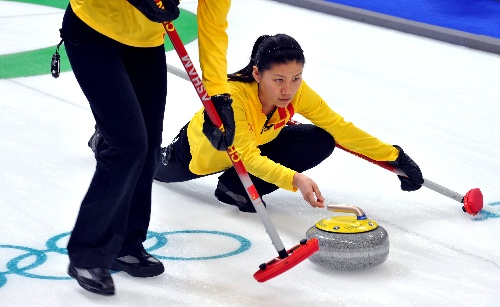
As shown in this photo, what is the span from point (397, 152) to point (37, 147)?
57.0 inches

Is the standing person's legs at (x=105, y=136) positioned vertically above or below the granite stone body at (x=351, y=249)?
above

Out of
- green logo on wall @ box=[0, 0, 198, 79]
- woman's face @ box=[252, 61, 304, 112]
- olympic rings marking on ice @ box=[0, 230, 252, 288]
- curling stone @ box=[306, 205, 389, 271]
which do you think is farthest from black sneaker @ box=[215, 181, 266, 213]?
green logo on wall @ box=[0, 0, 198, 79]

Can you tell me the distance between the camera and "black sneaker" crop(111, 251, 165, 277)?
2895 millimetres

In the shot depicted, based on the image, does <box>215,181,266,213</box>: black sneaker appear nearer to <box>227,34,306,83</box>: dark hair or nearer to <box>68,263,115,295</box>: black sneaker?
<box>227,34,306,83</box>: dark hair

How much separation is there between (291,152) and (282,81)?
0.40 metres

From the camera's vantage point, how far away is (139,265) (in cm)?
289

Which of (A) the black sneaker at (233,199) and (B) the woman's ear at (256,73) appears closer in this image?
(B) the woman's ear at (256,73)

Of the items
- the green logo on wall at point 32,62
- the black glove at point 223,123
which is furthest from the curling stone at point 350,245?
the green logo on wall at point 32,62

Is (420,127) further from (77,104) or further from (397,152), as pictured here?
(77,104)

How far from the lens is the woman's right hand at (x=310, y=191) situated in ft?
9.70

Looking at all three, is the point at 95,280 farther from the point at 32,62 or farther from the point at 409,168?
the point at 32,62

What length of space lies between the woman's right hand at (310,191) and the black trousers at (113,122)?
46 centimetres

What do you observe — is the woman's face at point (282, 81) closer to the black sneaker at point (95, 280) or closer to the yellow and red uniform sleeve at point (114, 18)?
the yellow and red uniform sleeve at point (114, 18)

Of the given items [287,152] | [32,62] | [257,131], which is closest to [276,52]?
[257,131]
